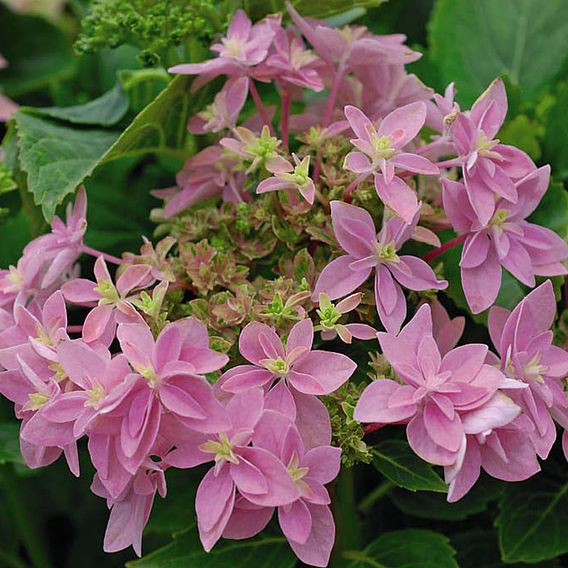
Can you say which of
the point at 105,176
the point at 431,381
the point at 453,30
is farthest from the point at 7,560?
the point at 453,30

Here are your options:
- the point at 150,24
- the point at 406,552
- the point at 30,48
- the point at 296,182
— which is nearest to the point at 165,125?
the point at 150,24

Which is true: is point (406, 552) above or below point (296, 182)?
below

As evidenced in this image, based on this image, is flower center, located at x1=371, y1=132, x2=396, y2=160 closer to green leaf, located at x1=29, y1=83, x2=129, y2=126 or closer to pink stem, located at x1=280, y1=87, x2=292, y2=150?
pink stem, located at x1=280, y1=87, x2=292, y2=150

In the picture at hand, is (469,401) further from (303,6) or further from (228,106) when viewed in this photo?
(303,6)

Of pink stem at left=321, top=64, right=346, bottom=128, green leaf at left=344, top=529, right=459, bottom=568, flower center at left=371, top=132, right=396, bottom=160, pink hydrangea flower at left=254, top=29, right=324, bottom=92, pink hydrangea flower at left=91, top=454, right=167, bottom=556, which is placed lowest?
green leaf at left=344, top=529, right=459, bottom=568

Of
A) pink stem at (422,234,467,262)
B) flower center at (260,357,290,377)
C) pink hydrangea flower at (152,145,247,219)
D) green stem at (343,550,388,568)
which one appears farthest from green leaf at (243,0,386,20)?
green stem at (343,550,388,568)

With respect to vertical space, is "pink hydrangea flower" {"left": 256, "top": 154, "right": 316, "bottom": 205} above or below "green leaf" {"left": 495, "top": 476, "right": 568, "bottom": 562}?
above

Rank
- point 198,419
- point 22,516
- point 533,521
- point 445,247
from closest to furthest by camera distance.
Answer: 1. point 198,419
2. point 445,247
3. point 533,521
4. point 22,516
